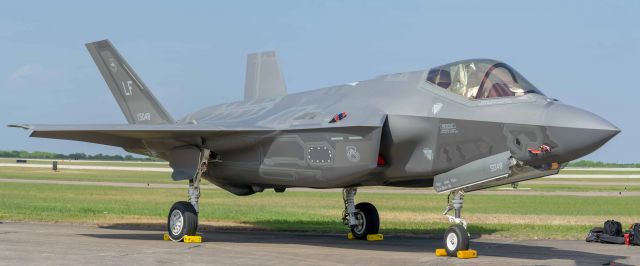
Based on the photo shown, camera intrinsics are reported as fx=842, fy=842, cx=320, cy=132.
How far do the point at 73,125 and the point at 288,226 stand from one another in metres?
7.80

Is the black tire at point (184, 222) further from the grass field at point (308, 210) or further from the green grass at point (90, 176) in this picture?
the green grass at point (90, 176)

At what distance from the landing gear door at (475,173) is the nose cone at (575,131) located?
0.93m

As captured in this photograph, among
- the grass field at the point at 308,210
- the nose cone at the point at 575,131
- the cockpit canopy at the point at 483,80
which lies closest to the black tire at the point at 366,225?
the grass field at the point at 308,210

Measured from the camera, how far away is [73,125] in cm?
1698

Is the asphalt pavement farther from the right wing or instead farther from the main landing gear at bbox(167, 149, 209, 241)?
the right wing

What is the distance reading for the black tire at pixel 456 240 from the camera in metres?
14.5

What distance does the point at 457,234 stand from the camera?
47.8 feet

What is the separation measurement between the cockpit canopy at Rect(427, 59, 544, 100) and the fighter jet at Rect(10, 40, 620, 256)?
0.8 inches

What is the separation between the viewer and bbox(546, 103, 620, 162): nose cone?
12750 mm

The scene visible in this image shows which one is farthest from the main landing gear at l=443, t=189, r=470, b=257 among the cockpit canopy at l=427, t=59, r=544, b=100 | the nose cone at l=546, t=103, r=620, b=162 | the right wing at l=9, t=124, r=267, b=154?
the right wing at l=9, t=124, r=267, b=154

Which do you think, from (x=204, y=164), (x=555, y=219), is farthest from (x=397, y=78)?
(x=555, y=219)

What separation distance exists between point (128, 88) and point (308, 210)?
12.3 m

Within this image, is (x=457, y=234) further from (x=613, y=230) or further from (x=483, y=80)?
(x=613, y=230)

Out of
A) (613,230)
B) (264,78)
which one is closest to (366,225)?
(613,230)
